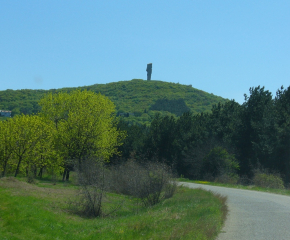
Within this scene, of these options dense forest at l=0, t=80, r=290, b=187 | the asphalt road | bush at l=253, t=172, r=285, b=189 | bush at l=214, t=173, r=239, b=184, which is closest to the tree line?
dense forest at l=0, t=80, r=290, b=187

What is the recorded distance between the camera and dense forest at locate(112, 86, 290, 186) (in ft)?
128

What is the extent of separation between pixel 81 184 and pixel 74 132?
17209 mm

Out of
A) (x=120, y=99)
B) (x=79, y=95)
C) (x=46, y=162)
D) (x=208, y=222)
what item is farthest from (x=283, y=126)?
(x=120, y=99)

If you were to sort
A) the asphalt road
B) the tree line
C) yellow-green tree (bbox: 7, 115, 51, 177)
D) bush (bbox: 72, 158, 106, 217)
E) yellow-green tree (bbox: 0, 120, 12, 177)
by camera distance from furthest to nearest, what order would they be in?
1. the tree line
2. yellow-green tree (bbox: 7, 115, 51, 177)
3. yellow-green tree (bbox: 0, 120, 12, 177)
4. bush (bbox: 72, 158, 106, 217)
5. the asphalt road

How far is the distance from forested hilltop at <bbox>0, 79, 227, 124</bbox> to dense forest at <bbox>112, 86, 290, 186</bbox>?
36133 millimetres

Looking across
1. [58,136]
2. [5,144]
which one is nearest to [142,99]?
[58,136]

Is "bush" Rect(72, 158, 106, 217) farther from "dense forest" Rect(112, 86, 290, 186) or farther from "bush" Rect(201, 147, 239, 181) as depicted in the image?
"bush" Rect(201, 147, 239, 181)

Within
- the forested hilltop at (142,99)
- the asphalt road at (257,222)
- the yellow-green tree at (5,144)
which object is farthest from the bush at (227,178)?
the forested hilltop at (142,99)

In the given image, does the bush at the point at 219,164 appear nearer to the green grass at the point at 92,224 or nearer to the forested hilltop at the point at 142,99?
the green grass at the point at 92,224

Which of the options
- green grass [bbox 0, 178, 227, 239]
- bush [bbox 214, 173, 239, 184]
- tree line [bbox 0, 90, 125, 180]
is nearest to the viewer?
green grass [bbox 0, 178, 227, 239]

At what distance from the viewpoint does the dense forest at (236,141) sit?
39125 millimetres

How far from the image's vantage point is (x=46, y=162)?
33.5 metres

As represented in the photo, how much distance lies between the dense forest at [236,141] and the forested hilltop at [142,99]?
36.1m

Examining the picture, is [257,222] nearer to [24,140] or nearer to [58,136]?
[24,140]
